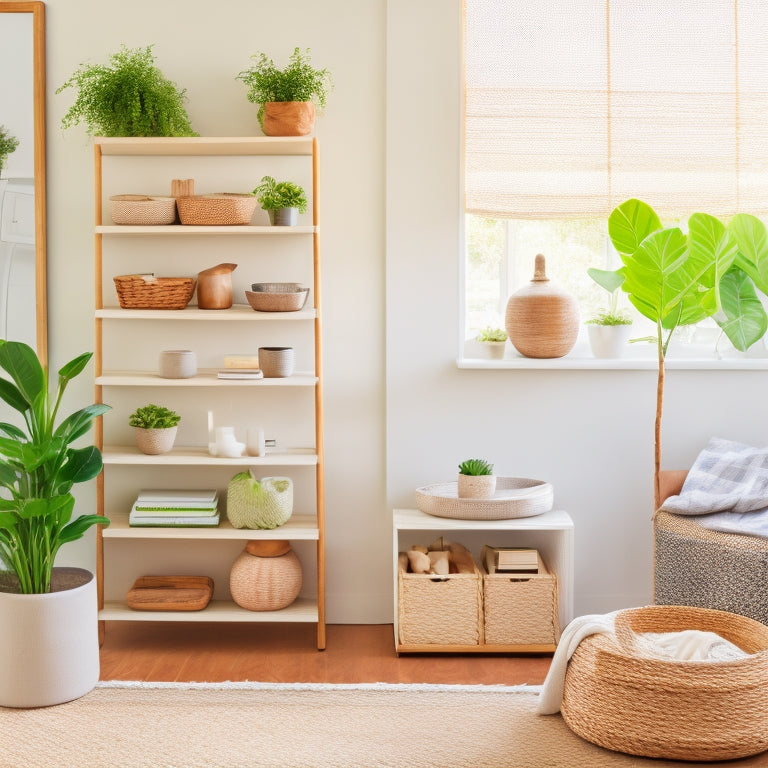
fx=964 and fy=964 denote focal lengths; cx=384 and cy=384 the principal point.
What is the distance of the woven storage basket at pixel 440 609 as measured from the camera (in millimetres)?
3285

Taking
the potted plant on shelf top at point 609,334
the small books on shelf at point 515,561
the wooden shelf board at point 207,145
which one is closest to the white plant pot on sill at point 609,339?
the potted plant on shelf top at point 609,334

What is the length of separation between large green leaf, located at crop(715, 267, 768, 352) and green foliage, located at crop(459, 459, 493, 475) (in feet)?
3.19

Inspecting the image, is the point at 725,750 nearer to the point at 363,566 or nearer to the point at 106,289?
the point at 363,566

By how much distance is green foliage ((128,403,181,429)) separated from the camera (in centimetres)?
337

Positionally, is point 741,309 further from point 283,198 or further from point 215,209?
point 215,209

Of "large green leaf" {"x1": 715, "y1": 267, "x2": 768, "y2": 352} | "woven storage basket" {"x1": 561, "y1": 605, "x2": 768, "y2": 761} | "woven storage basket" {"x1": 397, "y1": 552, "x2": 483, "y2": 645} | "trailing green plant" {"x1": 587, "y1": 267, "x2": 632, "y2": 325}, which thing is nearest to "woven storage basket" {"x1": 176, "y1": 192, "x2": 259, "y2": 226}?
"trailing green plant" {"x1": 587, "y1": 267, "x2": 632, "y2": 325}

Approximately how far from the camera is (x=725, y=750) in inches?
98.3

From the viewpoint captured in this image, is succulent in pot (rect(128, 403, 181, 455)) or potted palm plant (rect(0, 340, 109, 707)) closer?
potted palm plant (rect(0, 340, 109, 707))

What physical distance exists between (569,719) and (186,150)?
229cm

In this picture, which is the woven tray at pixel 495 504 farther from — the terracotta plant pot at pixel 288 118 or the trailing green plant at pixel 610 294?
the terracotta plant pot at pixel 288 118

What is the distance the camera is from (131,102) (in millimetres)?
3326

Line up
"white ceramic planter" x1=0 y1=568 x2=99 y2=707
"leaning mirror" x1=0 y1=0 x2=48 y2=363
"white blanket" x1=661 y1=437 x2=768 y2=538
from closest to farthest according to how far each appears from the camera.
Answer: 1. "white ceramic planter" x1=0 y1=568 x2=99 y2=707
2. "white blanket" x1=661 y1=437 x2=768 y2=538
3. "leaning mirror" x1=0 y1=0 x2=48 y2=363

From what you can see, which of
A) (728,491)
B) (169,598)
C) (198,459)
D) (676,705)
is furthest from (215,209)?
(676,705)

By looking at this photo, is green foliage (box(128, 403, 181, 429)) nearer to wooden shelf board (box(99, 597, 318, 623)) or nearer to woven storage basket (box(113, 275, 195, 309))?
woven storage basket (box(113, 275, 195, 309))
